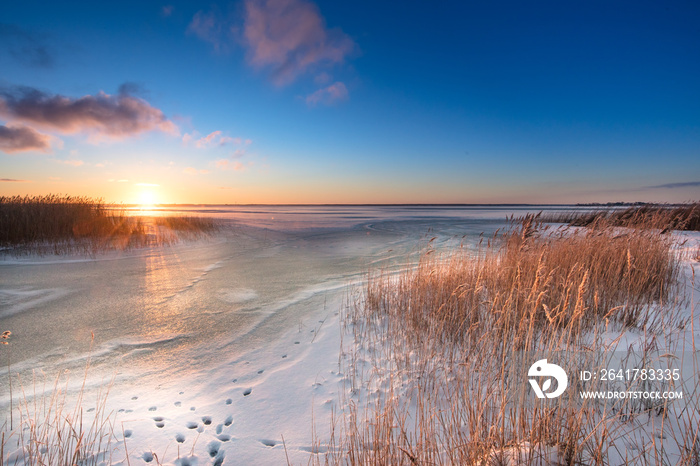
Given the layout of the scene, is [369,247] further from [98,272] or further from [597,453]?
[597,453]

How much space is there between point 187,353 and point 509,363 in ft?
14.0

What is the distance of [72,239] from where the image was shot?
13.0m

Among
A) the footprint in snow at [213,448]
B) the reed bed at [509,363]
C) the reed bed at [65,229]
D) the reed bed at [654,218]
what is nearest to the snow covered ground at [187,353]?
the footprint in snow at [213,448]

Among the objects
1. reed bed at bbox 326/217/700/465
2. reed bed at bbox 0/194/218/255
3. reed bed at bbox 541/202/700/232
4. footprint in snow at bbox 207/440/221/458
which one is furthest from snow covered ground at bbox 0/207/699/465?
reed bed at bbox 541/202/700/232

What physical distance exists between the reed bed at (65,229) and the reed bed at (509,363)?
1245 cm

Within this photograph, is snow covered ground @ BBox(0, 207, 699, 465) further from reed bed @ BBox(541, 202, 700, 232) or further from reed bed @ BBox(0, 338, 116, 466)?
reed bed @ BBox(541, 202, 700, 232)

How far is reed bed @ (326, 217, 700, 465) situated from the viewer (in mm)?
2014

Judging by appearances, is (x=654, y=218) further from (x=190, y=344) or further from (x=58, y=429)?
(x=58, y=429)

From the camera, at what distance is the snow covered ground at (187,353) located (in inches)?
107

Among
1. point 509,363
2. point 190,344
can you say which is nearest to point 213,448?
point 190,344

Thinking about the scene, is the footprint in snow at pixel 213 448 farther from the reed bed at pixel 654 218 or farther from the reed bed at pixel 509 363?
the reed bed at pixel 654 218

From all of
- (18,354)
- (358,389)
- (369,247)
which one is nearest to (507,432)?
(358,389)

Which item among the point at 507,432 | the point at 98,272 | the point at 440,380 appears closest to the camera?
the point at 507,432

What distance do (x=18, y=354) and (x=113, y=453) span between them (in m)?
3.27
